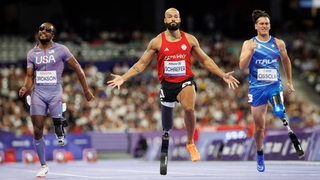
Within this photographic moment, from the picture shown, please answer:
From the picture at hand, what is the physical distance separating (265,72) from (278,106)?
25.7 inches

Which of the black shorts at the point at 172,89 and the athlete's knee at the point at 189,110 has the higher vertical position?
the black shorts at the point at 172,89

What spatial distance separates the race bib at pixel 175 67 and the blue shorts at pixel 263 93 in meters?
1.42

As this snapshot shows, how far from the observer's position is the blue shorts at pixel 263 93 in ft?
47.5

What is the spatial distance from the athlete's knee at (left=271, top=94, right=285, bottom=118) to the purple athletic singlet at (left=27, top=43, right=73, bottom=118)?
3980mm

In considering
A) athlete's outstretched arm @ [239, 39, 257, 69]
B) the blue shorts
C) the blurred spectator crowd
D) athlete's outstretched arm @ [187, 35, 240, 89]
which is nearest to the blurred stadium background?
the blurred spectator crowd

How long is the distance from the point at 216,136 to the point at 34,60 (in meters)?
10.9

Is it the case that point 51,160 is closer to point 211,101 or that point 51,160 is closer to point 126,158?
point 126,158

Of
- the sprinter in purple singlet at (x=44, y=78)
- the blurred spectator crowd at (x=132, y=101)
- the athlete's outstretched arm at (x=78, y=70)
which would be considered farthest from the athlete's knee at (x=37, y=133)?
the blurred spectator crowd at (x=132, y=101)

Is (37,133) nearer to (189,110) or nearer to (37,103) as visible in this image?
(37,103)

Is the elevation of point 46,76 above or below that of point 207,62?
below

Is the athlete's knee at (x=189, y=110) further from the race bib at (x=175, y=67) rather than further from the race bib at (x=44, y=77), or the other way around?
the race bib at (x=44, y=77)

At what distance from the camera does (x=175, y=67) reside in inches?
551

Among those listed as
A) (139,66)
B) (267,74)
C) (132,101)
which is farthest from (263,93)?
(132,101)

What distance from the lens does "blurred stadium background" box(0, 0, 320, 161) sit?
30.3 metres
